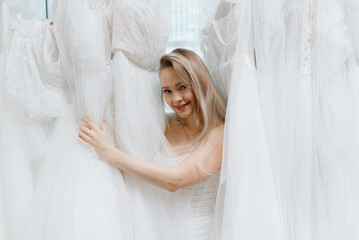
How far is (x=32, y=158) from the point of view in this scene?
2.82 feet

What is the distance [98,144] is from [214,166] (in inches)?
12.0

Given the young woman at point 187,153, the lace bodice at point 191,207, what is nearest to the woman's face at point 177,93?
the young woman at point 187,153

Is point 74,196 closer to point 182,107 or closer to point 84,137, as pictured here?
point 84,137

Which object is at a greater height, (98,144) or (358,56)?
(358,56)

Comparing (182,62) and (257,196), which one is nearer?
(257,196)

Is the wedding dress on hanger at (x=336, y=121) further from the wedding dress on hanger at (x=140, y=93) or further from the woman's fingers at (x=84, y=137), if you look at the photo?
the woman's fingers at (x=84, y=137)

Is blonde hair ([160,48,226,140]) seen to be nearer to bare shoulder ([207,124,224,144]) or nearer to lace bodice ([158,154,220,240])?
bare shoulder ([207,124,224,144])

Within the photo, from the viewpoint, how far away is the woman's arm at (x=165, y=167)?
0.86 metres

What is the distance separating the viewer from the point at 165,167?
887 mm

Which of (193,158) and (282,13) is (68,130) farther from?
(282,13)

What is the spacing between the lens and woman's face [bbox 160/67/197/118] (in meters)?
0.90

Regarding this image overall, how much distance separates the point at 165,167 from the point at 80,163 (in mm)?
211

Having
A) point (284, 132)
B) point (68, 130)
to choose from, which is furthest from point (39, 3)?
point (284, 132)

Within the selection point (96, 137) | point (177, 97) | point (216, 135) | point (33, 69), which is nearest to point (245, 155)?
point (216, 135)
